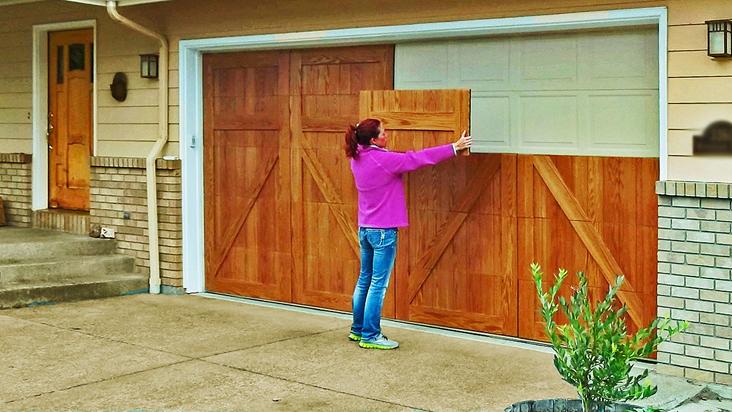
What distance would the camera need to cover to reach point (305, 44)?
8883 millimetres

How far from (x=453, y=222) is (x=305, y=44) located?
211 centimetres

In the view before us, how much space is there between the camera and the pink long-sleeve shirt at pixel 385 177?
731cm

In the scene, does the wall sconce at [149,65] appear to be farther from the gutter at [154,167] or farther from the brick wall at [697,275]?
the brick wall at [697,275]

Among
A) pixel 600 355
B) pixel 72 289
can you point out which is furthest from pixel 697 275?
pixel 72 289

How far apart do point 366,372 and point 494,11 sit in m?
2.80

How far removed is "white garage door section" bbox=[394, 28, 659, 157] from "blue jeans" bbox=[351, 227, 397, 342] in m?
1.11

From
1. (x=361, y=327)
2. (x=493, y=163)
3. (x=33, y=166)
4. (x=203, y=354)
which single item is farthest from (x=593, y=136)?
(x=33, y=166)

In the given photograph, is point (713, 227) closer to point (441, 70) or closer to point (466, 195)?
point (466, 195)

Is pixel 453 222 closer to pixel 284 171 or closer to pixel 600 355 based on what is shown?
pixel 284 171

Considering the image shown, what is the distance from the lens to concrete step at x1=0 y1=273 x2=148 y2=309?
904 cm

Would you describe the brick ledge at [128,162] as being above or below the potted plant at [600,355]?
above

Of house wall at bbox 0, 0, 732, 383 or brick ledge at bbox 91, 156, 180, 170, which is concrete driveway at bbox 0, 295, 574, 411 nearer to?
house wall at bbox 0, 0, 732, 383

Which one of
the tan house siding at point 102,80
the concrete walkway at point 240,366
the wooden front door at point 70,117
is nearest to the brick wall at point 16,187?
the tan house siding at point 102,80

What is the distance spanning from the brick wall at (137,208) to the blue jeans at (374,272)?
9.69 feet
